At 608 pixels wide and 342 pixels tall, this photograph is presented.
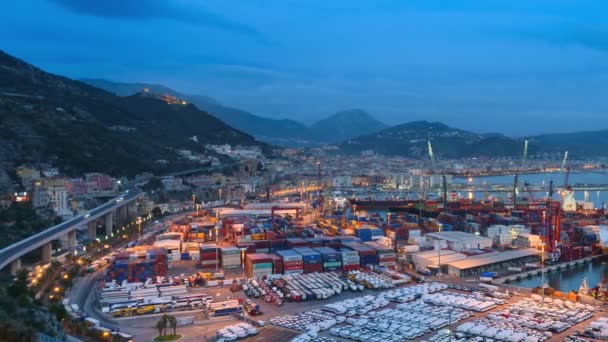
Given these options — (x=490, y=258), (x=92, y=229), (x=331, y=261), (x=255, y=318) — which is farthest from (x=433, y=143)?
(x=255, y=318)

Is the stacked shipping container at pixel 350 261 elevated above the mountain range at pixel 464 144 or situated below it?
below

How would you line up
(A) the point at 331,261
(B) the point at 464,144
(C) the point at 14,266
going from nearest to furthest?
(C) the point at 14,266 < (A) the point at 331,261 < (B) the point at 464,144

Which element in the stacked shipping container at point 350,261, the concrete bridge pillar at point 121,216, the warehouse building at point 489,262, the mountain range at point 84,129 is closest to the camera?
the warehouse building at point 489,262

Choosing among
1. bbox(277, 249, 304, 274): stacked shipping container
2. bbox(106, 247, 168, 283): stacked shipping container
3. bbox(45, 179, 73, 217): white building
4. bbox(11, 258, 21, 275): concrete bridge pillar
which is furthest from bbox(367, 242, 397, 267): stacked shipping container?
bbox(45, 179, 73, 217): white building

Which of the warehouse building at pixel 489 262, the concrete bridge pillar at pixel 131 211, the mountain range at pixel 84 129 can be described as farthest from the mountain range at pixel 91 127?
the warehouse building at pixel 489 262

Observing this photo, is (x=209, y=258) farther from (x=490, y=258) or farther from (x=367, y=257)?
(x=490, y=258)

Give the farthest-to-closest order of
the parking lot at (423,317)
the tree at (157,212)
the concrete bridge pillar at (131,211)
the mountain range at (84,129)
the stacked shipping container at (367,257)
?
the mountain range at (84,129)
the tree at (157,212)
the concrete bridge pillar at (131,211)
the stacked shipping container at (367,257)
the parking lot at (423,317)

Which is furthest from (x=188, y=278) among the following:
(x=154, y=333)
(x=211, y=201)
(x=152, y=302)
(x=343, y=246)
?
(x=211, y=201)

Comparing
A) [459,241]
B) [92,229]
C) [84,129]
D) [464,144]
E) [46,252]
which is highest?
[464,144]

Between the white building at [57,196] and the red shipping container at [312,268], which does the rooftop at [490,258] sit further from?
the white building at [57,196]
